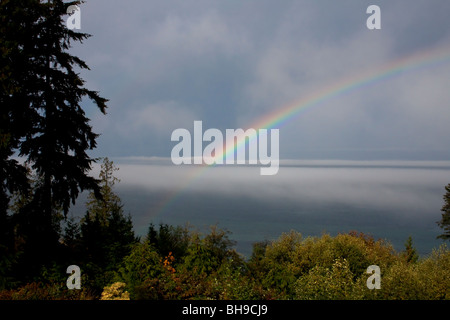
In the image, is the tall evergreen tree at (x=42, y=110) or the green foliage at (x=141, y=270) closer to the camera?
the green foliage at (x=141, y=270)

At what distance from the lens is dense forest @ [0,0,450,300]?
11.1 metres

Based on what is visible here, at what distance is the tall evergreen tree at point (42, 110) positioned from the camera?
17.5 m

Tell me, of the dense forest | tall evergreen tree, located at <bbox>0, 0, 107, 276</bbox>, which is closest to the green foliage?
the dense forest

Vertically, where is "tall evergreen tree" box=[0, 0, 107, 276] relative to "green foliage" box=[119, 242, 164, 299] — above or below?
above

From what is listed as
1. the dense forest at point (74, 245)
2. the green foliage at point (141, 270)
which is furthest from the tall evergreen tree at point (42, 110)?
the green foliage at point (141, 270)

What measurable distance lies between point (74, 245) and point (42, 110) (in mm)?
7676

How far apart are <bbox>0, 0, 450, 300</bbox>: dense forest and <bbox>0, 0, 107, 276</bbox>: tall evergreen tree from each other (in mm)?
54

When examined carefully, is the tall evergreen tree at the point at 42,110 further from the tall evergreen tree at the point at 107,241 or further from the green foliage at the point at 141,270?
the green foliage at the point at 141,270

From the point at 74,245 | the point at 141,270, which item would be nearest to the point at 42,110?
the point at 74,245

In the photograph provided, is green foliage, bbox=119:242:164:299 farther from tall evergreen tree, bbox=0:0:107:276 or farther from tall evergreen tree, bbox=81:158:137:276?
tall evergreen tree, bbox=0:0:107:276

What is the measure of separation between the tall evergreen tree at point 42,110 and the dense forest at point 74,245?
54 millimetres
